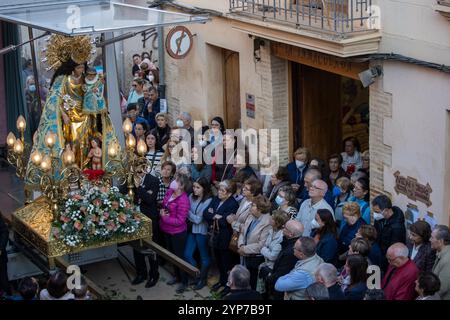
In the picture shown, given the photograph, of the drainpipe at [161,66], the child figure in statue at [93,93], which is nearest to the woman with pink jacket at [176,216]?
the child figure in statue at [93,93]

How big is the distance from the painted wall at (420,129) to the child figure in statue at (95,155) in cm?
333

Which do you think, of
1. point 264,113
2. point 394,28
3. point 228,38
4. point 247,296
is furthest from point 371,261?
point 228,38

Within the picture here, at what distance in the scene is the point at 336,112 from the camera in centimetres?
1457

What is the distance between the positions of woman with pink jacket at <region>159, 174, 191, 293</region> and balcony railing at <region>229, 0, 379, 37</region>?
2422 millimetres

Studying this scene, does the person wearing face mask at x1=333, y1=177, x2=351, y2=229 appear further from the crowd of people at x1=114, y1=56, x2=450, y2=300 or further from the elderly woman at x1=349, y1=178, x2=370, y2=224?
the elderly woman at x1=349, y1=178, x2=370, y2=224

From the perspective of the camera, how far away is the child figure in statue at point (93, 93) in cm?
1107

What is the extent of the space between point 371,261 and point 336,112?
5049mm

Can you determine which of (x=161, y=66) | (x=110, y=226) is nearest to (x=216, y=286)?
(x=110, y=226)

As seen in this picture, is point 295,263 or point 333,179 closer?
point 295,263

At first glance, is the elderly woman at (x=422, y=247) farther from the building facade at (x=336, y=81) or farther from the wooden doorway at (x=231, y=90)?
the wooden doorway at (x=231, y=90)

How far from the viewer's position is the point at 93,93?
11.1 metres

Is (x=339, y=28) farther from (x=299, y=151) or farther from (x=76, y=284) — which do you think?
(x=76, y=284)

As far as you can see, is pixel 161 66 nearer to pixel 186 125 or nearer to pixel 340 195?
pixel 186 125

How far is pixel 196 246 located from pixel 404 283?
11.1 feet
